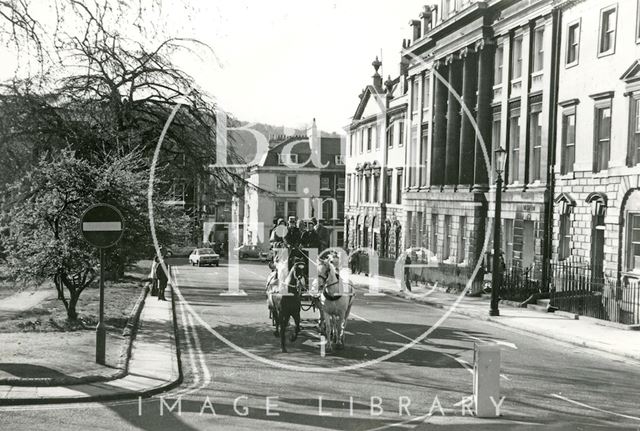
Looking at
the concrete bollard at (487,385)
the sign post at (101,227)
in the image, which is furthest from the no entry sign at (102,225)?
the concrete bollard at (487,385)

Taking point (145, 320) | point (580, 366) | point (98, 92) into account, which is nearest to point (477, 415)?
point (580, 366)

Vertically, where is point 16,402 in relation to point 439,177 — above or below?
below

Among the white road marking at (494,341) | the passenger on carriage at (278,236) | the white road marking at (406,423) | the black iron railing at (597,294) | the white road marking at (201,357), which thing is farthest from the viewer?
the black iron railing at (597,294)

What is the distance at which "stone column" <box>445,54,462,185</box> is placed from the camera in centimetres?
4175

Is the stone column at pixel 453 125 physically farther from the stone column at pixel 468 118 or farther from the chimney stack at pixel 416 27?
the chimney stack at pixel 416 27

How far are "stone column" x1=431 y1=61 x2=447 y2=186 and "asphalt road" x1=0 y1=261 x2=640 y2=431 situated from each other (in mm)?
24468

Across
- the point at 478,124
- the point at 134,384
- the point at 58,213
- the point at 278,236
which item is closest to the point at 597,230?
the point at 478,124

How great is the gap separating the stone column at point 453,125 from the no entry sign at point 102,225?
30.9 meters

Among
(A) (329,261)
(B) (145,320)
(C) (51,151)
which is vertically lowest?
(B) (145,320)

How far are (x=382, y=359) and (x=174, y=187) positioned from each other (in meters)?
18.3

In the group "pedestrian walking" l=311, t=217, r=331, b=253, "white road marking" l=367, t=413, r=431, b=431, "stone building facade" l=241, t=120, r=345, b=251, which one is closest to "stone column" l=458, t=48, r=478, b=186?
→ "pedestrian walking" l=311, t=217, r=331, b=253

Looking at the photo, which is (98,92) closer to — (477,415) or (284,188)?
(477,415)

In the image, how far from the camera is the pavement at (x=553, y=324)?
18.2 metres

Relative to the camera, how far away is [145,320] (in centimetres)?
2067
